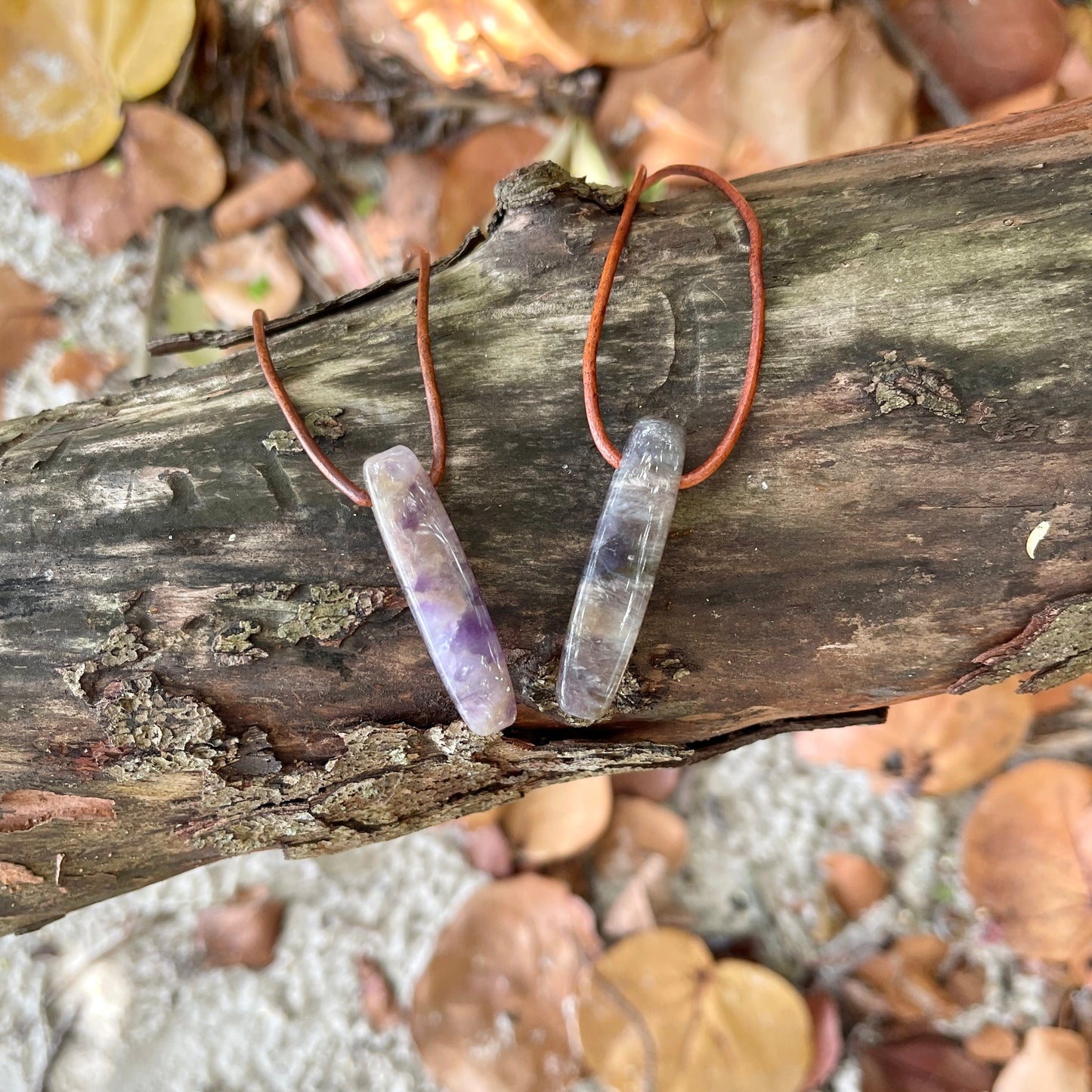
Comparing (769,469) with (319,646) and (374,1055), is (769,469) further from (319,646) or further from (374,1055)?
(374,1055)

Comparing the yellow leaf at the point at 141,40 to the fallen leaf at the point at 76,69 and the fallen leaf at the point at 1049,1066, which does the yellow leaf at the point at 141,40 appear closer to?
the fallen leaf at the point at 76,69

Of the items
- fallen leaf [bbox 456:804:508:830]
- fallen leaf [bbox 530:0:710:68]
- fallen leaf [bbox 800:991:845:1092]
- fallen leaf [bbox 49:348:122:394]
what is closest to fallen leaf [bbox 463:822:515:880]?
fallen leaf [bbox 456:804:508:830]

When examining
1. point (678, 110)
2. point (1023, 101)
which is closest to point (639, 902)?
point (678, 110)

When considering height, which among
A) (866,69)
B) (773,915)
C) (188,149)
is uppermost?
(188,149)

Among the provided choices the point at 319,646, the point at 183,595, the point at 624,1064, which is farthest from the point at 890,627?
the point at 624,1064

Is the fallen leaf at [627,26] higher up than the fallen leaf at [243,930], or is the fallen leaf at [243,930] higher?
the fallen leaf at [627,26]

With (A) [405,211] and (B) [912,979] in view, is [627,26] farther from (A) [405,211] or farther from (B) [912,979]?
(B) [912,979]

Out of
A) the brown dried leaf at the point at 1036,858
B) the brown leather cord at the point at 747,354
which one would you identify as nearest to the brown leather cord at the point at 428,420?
the brown leather cord at the point at 747,354
